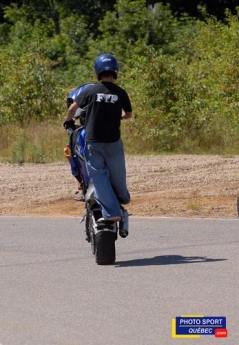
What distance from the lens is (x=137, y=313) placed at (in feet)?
24.9

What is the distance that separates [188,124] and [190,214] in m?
7.03

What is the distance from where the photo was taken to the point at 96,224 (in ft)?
31.4

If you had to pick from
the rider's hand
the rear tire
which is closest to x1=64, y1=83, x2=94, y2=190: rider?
the rider's hand

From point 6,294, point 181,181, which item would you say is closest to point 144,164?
point 181,181

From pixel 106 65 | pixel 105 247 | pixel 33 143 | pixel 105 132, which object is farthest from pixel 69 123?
pixel 33 143

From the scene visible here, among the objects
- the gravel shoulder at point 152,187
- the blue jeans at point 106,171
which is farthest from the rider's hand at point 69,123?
the gravel shoulder at point 152,187

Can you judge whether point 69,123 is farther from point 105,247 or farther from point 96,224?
point 105,247

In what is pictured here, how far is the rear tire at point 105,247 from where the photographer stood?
953cm

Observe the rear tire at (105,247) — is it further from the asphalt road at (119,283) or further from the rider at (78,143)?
the rider at (78,143)

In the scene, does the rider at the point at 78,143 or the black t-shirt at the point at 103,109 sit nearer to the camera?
the black t-shirt at the point at 103,109

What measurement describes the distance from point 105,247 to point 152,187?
19.4 feet

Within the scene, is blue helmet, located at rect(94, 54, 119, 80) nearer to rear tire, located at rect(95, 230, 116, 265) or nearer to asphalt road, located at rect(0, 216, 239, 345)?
rear tire, located at rect(95, 230, 116, 265)

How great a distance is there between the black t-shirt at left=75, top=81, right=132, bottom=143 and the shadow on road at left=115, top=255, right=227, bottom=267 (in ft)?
3.88

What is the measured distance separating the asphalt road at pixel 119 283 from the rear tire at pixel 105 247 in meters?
0.10
